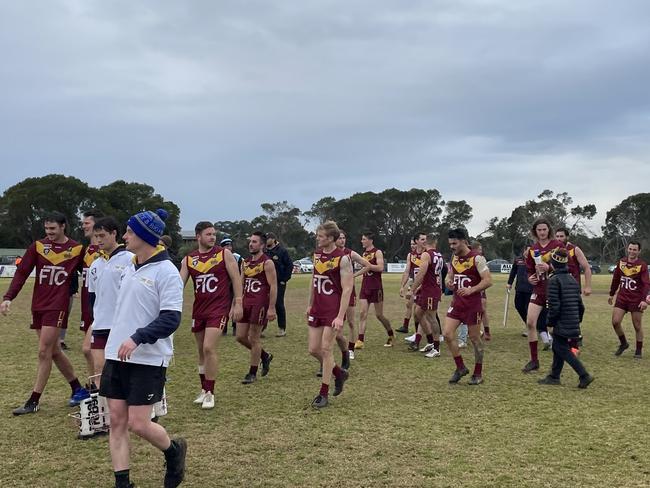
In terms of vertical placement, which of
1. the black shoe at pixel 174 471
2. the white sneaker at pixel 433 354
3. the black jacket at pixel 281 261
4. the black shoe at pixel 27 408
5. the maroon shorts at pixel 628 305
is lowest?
the white sneaker at pixel 433 354

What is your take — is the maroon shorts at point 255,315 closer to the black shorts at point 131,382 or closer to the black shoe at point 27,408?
the black shoe at point 27,408

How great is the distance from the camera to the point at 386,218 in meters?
97.1

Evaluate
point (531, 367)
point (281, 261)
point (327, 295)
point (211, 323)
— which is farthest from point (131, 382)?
point (281, 261)

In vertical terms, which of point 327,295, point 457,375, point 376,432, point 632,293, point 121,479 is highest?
point 327,295

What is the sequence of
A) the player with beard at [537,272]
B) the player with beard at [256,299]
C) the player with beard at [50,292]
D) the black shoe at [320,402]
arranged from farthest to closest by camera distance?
the player with beard at [537,272] < the player with beard at [256,299] < the black shoe at [320,402] < the player with beard at [50,292]

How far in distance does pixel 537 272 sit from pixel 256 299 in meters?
4.78

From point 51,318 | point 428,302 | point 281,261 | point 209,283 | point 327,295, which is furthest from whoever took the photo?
point 281,261

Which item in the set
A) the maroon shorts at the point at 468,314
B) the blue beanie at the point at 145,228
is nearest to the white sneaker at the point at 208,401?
the blue beanie at the point at 145,228

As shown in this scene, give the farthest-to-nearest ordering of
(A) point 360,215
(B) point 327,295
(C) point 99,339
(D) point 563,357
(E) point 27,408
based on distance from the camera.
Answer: (A) point 360,215, (D) point 563,357, (B) point 327,295, (E) point 27,408, (C) point 99,339

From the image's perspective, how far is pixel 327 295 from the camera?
22.7 feet

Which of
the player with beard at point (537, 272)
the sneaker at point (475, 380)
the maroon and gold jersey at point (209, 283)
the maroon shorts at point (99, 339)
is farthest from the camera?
the player with beard at point (537, 272)

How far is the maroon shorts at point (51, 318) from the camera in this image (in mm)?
6277

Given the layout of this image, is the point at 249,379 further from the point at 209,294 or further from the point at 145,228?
the point at 145,228

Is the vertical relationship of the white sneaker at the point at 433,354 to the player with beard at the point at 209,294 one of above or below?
below
